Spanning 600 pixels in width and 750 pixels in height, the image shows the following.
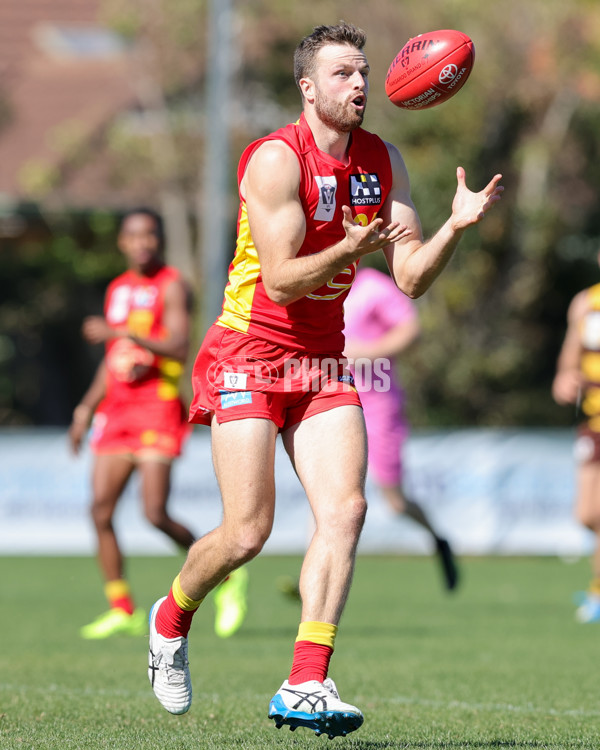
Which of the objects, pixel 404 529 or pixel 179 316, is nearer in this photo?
pixel 179 316

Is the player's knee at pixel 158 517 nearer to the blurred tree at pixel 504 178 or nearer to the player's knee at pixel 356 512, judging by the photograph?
the player's knee at pixel 356 512

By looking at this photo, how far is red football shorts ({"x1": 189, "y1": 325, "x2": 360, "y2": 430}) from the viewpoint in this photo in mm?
4844

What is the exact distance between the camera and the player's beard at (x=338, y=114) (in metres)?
4.82

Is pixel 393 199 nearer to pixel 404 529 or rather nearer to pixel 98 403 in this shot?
pixel 98 403

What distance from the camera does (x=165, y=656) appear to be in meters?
4.96

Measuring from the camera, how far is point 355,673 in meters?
6.46

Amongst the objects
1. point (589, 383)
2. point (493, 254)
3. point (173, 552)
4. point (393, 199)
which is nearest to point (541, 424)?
point (493, 254)

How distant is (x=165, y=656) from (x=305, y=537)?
403 inches

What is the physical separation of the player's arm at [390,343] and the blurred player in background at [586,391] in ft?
3.68

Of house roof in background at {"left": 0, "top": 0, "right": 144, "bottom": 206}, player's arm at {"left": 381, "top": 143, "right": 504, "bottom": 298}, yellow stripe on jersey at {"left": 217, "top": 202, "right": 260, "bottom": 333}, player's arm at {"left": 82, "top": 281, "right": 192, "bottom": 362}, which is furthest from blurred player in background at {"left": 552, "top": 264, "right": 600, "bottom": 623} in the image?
house roof in background at {"left": 0, "top": 0, "right": 144, "bottom": 206}

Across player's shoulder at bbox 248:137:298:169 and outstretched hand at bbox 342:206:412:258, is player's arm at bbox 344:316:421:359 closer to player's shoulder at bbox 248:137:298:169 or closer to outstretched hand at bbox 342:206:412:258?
player's shoulder at bbox 248:137:298:169

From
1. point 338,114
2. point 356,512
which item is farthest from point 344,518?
point 338,114

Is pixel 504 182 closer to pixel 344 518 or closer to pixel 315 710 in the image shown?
pixel 344 518

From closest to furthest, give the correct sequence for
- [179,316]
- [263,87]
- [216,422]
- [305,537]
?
[216,422]
[179,316]
[305,537]
[263,87]
